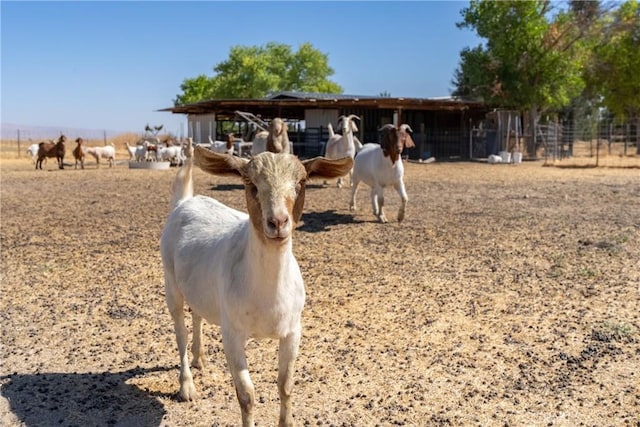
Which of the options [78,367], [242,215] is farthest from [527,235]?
[78,367]

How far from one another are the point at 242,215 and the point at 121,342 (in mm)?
1680

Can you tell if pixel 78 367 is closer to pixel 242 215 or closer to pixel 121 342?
pixel 121 342

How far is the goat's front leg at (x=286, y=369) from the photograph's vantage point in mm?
3484

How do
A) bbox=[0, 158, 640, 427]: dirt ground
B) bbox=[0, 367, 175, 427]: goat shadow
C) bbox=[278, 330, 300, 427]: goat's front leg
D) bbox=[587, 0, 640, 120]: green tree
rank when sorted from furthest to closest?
bbox=[587, 0, 640, 120]: green tree
bbox=[0, 158, 640, 427]: dirt ground
bbox=[0, 367, 175, 427]: goat shadow
bbox=[278, 330, 300, 427]: goat's front leg

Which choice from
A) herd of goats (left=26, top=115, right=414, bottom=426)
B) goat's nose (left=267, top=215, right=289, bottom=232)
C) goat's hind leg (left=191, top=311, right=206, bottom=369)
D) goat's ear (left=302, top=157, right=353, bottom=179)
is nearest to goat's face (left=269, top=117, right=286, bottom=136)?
herd of goats (left=26, top=115, right=414, bottom=426)

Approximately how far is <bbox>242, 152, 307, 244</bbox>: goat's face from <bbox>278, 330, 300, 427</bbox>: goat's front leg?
73 cm

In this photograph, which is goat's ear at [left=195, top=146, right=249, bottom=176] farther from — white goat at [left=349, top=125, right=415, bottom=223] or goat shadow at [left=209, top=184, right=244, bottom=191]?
goat shadow at [left=209, top=184, right=244, bottom=191]

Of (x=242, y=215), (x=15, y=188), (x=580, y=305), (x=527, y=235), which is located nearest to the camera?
(x=242, y=215)

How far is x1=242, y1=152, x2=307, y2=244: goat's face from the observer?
114 inches

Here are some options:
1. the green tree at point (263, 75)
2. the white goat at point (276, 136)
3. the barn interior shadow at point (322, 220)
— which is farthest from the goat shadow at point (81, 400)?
the green tree at point (263, 75)

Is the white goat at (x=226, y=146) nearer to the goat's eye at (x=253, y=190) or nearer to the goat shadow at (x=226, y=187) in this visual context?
the goat shadow at (x=226, y=187)

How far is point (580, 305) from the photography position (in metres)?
6.06

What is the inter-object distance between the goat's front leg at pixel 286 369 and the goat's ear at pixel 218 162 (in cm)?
100

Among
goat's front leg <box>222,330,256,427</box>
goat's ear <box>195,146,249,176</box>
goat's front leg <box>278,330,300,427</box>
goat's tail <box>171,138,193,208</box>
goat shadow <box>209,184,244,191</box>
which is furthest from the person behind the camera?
goat shadow <box>209,184,244,191</box>
